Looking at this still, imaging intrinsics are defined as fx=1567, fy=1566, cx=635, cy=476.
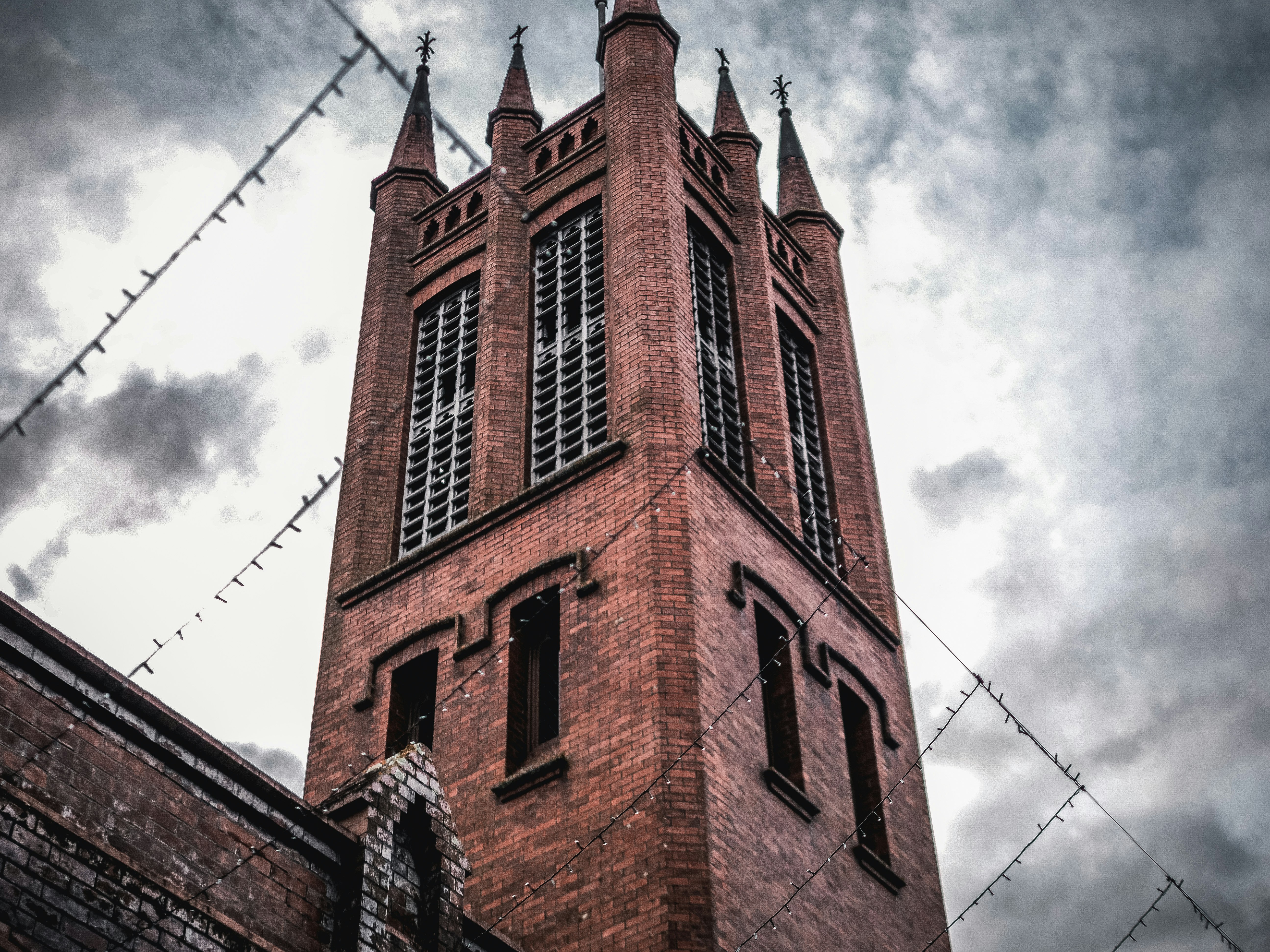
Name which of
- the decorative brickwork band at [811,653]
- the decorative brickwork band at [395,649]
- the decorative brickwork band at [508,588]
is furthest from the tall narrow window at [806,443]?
the decorative brickwork band at [395,649]

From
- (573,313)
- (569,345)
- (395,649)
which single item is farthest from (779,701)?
(573,313)

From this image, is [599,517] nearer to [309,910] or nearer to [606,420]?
[606,420]

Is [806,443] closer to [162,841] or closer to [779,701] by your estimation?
[779,701]

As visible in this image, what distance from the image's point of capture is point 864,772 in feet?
66.4

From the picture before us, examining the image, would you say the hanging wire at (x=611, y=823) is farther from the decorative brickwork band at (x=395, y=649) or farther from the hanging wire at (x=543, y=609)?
the decorative brickwork band at (x=395, y=649)

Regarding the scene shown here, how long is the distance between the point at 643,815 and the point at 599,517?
4438mm

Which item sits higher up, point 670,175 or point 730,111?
point 730,111

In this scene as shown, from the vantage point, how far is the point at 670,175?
23656mm

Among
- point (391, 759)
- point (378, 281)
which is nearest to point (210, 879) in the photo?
point (391, 759)

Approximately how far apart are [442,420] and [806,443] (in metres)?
5.69

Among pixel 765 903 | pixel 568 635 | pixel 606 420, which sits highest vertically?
pixel 606 420

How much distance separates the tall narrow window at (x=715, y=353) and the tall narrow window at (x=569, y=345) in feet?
4.58

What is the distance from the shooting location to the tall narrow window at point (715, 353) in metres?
21.5

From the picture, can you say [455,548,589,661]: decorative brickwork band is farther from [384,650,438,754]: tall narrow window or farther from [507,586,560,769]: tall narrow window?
[384,650,438,754]: tall narrow window
